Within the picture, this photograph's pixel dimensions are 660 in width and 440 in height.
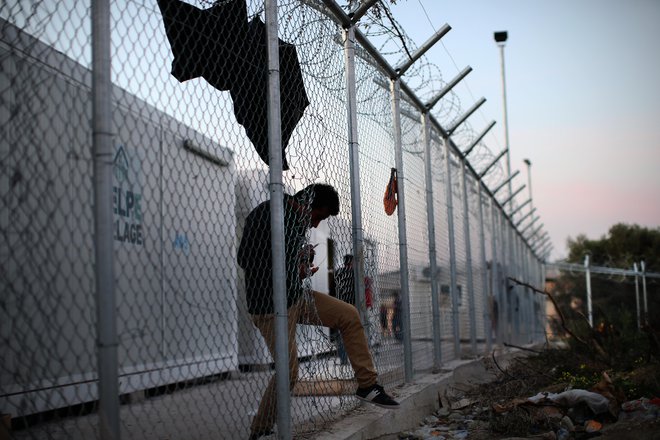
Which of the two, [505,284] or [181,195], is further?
[505,284]

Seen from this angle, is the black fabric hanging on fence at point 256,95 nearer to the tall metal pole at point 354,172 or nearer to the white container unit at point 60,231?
the white container unit at point 60,231

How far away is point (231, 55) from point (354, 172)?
1518 mm

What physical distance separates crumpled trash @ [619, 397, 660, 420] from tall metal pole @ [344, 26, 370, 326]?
6.02 feet

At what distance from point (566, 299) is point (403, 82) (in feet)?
72.6

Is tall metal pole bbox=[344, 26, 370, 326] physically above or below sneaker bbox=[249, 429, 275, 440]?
above

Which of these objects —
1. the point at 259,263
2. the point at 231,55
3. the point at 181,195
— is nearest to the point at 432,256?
the point at 259,263

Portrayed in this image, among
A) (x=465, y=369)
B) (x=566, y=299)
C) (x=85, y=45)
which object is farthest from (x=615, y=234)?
(x=85, y=45)

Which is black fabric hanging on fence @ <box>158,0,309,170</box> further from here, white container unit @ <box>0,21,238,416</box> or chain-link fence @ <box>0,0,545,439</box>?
white container unit @ <box>0,21,238,416</box>

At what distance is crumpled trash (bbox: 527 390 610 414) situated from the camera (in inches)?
187

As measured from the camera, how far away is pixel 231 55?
11.0 ft

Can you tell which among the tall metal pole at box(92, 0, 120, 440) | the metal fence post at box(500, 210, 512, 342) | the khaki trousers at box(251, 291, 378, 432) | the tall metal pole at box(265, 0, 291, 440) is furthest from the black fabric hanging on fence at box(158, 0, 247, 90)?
the metal fence post at box(500, 210, 512, 342)

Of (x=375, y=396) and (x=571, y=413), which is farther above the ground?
(x=375, y=396)

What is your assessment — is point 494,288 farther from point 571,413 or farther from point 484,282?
point 571,413

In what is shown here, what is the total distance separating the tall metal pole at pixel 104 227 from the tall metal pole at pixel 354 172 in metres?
2.52
